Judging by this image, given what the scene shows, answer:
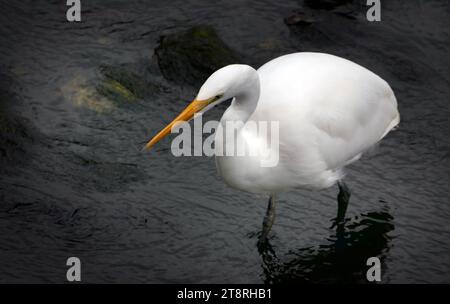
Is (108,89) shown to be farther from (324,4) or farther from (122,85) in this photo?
(324,4)

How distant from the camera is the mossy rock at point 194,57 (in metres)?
8.95

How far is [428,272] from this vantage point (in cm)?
679

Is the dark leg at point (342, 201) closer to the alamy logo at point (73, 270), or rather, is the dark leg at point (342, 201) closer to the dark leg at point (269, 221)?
the dark leg at point (269, 221)

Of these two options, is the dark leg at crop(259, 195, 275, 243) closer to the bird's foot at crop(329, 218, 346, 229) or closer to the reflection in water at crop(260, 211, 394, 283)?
the reflection in water at crop(260, 211, 394, 283)

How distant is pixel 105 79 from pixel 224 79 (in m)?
3.25

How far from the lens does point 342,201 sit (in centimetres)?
730

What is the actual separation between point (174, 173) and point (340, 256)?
1746 mm

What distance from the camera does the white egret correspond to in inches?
249

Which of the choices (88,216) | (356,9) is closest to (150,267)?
(88,216)

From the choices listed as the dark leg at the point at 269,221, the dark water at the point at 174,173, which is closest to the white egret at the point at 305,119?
the dark leg at the point at 269,221

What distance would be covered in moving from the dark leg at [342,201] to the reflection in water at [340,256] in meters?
0.07

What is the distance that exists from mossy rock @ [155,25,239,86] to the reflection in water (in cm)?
250

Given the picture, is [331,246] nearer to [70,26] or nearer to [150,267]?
[150,267]

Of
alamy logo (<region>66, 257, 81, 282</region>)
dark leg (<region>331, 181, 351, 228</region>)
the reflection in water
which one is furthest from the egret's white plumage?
alamy logo (<region>66, 257, 81, 282</region>)
